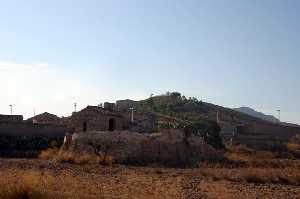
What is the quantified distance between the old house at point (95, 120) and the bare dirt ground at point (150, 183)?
15074 mm

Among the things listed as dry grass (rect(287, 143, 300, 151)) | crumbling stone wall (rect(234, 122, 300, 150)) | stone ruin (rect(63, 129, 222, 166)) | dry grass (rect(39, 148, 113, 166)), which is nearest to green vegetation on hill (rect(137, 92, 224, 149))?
crumbling stone wall (rect(234, 122, 300, 150))

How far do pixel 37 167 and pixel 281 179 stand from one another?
12.7 metres

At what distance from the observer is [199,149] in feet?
120

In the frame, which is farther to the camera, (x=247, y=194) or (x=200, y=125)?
(x=200, y=125)

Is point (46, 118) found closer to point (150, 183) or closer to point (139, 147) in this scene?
point (139, 147)

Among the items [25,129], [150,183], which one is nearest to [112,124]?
[25,129]

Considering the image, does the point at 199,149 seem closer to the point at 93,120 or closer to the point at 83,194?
the point at 93,120

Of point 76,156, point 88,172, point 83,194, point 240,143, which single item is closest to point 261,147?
point 240,143

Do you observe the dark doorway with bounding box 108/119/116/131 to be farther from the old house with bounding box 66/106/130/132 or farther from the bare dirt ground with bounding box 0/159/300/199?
the bare dirt ground with bounding box 0/159/300/199

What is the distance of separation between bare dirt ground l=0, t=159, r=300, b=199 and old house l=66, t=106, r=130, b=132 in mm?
15074

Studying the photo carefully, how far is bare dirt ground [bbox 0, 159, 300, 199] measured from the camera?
18.0 m

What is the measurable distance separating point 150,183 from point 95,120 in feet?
80.7

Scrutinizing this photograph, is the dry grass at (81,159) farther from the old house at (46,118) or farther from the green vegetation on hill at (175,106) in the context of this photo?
the green vegetation on hill at (175,106)

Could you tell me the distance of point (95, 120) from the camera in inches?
1815
